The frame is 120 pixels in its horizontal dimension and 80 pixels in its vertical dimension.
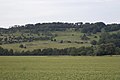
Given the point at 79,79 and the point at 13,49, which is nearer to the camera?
the point at 79,79

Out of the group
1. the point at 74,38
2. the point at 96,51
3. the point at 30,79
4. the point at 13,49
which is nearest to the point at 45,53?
the point at 13,49

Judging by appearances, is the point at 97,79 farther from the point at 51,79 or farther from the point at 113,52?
the point at 113,52

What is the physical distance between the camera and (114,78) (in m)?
35.9

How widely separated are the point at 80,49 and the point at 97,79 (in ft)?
297

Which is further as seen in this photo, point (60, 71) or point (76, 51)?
point (76, 51)

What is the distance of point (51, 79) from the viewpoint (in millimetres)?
35375

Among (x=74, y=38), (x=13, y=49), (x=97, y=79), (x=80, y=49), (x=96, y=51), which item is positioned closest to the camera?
(x=97, y=79)

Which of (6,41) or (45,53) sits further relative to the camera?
(6,41)

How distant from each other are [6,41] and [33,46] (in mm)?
24525

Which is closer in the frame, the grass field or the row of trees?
the grass field

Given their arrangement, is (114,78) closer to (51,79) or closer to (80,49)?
(51,79)

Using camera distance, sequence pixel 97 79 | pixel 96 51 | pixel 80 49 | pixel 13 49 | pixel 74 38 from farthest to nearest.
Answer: pixel 74 38, pixel 13 49, pixel 80 49, pixel 96 51, pixel 97 79

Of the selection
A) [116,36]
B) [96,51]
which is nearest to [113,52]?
[96,51]

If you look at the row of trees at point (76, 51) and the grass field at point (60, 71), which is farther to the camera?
the row of trees at point (76, 51)
